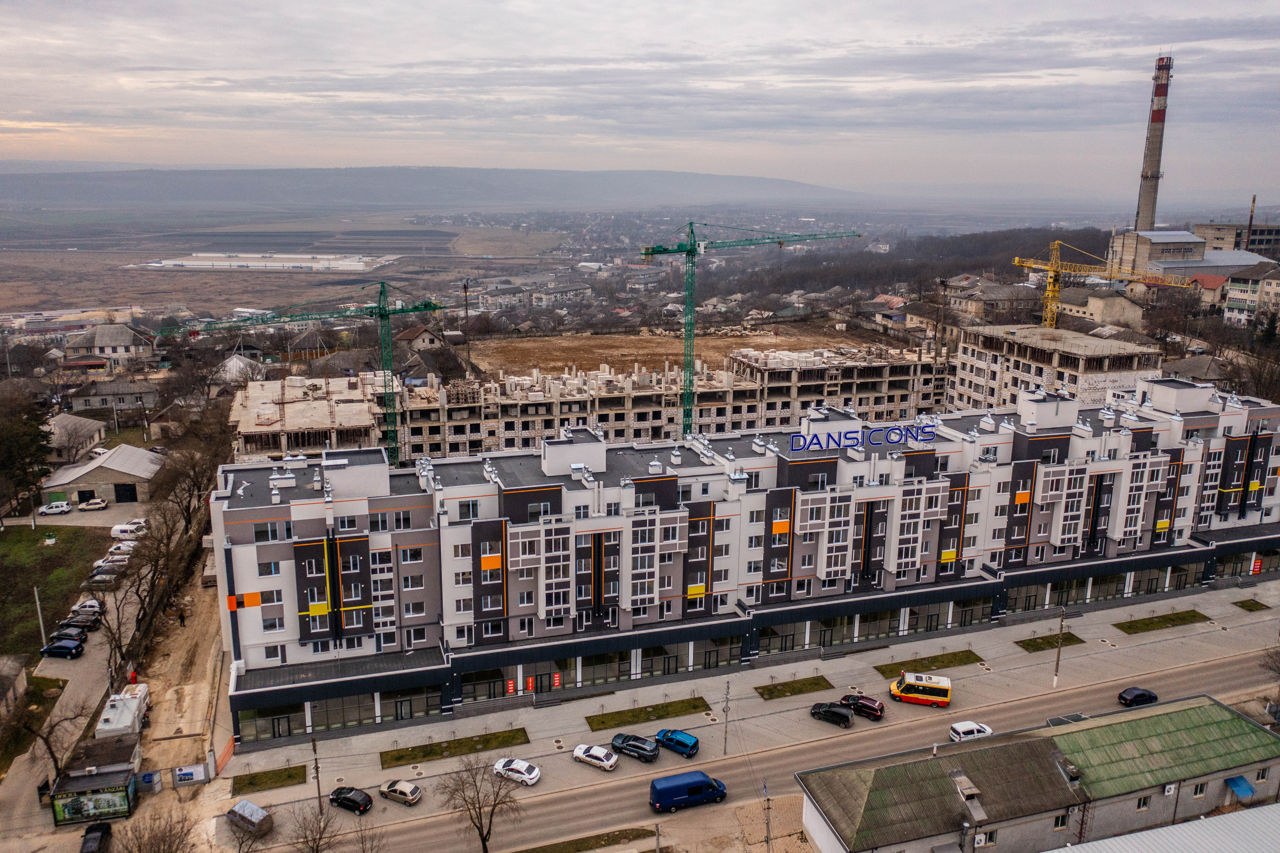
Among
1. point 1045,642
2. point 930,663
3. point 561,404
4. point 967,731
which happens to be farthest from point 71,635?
point 1045,642

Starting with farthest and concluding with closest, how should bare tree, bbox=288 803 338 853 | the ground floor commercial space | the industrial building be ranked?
the ground floor commercial space
bare tree, bbox=288 803 338 853
the industrial building

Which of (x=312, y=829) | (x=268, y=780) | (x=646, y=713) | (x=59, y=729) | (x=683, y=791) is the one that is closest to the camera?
(x=312, y=829)

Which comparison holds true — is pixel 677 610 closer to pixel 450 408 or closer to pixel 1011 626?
pixel 1011 626

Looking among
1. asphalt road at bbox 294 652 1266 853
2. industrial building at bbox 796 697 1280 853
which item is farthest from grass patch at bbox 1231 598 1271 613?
industrial building at bbox 796 697 1280 853

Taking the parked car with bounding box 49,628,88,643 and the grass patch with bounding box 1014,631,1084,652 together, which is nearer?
the grass patch with bounding box 1014,631,1084,652

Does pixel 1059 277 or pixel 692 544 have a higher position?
pixel 1059 277

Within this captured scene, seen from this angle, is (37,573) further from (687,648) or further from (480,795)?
(687,648)

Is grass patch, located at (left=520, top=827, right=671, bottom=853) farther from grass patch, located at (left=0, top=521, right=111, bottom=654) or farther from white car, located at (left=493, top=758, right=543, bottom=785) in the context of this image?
grass patch, located at (left=0, top=521, right=111, bottom=654)
